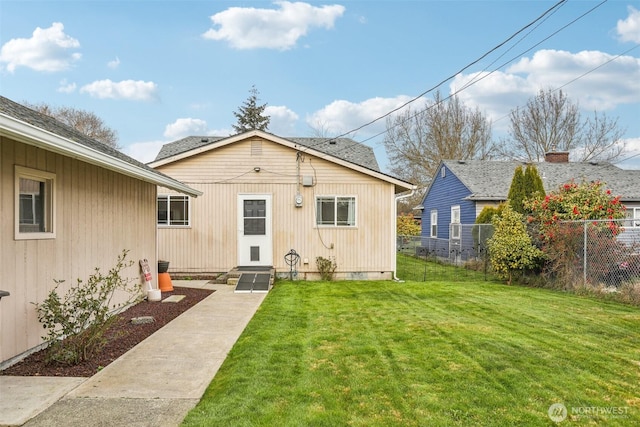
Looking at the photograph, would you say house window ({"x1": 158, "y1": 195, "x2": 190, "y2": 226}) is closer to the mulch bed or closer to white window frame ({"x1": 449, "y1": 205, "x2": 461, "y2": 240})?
the mulch bed

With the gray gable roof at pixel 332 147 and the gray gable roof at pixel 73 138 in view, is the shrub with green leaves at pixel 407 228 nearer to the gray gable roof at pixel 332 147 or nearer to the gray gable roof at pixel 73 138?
the gray gable roof at pixel 332 147

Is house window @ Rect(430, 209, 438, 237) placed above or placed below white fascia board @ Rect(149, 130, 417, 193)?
below

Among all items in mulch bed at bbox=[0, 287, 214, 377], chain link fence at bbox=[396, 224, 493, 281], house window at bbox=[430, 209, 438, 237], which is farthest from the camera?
house window at bbox=[430, 209, 438, 237]

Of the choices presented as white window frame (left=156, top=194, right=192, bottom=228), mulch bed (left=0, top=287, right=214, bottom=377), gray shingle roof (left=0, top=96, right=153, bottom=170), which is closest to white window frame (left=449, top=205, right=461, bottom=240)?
white window frame (left=156, top=194, right=192, bottom=228)

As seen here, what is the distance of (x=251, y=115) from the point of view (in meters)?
38.4

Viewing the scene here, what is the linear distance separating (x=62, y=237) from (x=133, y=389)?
259 cm

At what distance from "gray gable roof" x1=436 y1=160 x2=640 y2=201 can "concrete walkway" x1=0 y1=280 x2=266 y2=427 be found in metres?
15.1

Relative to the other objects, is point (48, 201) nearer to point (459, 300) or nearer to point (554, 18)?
point (459, 300)

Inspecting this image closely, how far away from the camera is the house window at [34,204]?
480cm

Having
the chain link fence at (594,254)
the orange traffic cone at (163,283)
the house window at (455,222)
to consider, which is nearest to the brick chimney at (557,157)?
the house window at (455,222)

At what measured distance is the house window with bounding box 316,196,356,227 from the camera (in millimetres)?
12789

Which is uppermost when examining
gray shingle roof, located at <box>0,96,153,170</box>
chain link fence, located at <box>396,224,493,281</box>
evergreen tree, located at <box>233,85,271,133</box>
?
evergreen tree, located at <box>233,85,271,133</box>

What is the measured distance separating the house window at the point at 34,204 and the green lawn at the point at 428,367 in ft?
8.56

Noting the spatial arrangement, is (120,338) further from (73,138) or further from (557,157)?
(557,157)
